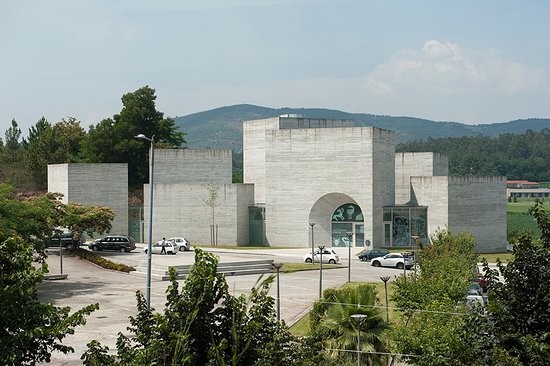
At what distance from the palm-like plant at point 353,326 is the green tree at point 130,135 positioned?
5966 centimetres

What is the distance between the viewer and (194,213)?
198 ft

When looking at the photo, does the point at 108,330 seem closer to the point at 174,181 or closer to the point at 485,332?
the point at 485,332

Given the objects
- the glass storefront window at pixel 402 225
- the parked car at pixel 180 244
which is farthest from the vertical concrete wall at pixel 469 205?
the parked car at pixel 180 244

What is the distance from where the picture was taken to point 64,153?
8362cm

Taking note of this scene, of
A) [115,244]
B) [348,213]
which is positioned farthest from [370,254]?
[115,244]

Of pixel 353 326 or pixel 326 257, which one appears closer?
pixel 353 326

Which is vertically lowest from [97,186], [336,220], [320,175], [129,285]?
[129,285]

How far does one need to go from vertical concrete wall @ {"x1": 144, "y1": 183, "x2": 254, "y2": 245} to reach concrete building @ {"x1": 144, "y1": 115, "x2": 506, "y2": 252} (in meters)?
0.08

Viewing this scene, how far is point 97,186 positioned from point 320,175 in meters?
18.4

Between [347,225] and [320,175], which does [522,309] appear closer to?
[320,175]

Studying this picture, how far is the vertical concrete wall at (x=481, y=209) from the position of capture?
5734 cm

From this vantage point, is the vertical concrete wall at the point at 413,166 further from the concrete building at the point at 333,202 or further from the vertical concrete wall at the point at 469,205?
the vertical concrete wall at the point at 469,205

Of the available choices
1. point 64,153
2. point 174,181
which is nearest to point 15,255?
point 174,181

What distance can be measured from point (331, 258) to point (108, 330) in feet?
79.0
